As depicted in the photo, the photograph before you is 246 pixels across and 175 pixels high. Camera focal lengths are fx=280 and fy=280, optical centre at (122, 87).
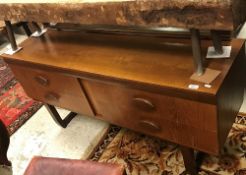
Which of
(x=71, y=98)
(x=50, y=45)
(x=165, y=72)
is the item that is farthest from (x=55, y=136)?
(x=165, y=72)

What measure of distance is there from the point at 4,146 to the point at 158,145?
0.94 metres

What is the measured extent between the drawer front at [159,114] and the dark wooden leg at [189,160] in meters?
0.10

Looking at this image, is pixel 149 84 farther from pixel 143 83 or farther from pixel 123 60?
pixel 123 60

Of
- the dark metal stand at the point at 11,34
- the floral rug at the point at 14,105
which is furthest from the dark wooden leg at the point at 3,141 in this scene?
the floral rug at the point at 14,105

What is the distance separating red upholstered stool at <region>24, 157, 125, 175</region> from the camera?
864 mm

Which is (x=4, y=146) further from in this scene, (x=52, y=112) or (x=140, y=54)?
(x=52, y=112)

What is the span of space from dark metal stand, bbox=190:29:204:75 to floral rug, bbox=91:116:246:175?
24.9 inches

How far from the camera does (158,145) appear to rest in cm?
161

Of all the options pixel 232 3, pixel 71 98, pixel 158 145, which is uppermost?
pixel 232 3

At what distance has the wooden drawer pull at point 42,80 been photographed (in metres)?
1.54

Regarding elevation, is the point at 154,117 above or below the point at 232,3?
below

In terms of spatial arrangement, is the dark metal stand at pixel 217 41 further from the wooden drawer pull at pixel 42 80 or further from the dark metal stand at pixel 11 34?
the dark metal stand at pixel 11 34

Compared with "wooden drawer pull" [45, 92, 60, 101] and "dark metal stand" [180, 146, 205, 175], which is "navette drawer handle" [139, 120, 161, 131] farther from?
"wooden drawer pull" [45, 92, 60, 101]

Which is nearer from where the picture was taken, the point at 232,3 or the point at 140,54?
the point at 232,3
